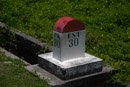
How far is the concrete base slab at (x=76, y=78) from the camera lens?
5528 millimetres

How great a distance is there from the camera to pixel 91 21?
323 inches

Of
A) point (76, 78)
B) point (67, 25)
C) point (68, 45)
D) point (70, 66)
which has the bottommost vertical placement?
point (76, 78)

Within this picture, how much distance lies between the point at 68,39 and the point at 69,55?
211mm

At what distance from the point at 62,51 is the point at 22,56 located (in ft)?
5.33

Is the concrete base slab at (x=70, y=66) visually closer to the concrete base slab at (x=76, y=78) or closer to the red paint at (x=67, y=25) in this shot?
the concrete base slab at (x=76, y=78)

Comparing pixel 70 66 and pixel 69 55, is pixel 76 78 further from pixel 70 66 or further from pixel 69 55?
pixel 69 55

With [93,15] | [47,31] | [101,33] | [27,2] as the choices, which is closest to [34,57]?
[47,31]

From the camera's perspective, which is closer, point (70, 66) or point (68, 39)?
point (70, 66)

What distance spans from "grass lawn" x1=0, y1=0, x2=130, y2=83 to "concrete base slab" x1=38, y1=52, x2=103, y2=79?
0.37 metres

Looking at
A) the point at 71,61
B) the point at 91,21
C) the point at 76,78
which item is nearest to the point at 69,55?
the point at 71,61

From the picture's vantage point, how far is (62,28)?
222 inches

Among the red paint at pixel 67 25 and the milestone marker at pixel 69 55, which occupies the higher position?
the red paint at pixel 67 25

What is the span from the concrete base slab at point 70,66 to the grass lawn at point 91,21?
371 millimetres

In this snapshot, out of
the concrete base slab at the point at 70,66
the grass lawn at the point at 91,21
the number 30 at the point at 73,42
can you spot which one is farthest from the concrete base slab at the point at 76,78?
the number 30 at the point at 73,42
